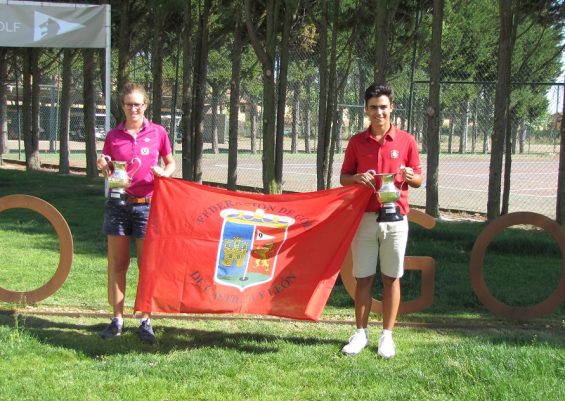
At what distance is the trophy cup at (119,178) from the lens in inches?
206

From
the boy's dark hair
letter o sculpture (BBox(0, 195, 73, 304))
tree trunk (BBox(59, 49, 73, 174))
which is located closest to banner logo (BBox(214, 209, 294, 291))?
the boy's dark hair

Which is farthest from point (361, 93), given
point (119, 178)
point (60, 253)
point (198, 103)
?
point (119, 178)

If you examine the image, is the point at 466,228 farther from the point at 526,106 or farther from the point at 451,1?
the point at 526,106

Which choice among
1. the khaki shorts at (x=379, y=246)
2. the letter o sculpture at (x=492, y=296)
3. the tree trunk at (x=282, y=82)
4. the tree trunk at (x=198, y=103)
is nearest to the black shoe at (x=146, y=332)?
the khaki shorts at (x=379, y=246)

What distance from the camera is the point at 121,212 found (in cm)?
543

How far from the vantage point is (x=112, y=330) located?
5.53 meters

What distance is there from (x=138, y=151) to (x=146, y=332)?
1.40 meters

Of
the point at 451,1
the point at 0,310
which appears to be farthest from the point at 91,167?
the point at 0,310

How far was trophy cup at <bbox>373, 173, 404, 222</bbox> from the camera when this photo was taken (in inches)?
197

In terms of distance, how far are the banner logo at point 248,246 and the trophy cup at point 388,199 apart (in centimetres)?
76

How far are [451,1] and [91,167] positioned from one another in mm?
9993

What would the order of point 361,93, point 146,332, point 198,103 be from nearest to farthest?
point 146,332, point 198,103, point 361,93

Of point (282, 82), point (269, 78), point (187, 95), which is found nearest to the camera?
point (269, 78)

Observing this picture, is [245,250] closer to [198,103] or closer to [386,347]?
[386,347]
